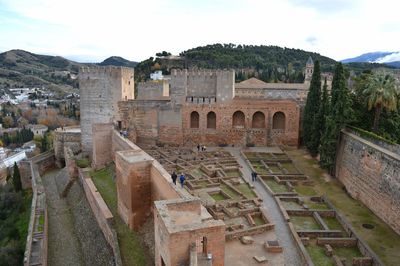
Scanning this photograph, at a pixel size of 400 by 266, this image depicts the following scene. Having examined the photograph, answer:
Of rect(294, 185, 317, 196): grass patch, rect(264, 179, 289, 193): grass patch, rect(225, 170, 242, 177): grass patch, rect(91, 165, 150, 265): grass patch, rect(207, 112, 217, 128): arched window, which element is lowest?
rect(91, 165, 150, 265): grass patch

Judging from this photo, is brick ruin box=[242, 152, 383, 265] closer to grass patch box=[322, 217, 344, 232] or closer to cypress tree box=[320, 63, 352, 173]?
grass patch box=[322, 217, 344, 232]

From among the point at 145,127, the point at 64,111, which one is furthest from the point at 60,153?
the point at 64,111

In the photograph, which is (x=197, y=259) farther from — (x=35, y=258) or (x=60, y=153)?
(x=60, y=153)

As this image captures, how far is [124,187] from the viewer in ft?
49.4

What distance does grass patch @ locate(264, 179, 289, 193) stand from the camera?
18.4 meters

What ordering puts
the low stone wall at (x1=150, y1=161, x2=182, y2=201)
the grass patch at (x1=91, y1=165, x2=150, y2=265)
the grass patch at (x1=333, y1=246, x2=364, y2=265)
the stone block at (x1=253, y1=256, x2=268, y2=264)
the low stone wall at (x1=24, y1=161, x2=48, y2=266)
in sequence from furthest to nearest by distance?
the low stone wall at (x1=24, y1=161, x2=48, y2=266) → the grass patch at (x1=91, y1=165, x2=150, y2=265) → the grass patch at (x1=333, y1=246, x2=364, y2=265) → the low stone wall at (x1=150, y1=161, x2=182, y2=201) → the stone block at (x1=253, y1=256, x2=268, y2=264)

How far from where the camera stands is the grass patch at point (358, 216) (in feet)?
42.2

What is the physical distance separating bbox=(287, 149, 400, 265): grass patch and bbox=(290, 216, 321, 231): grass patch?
154cm

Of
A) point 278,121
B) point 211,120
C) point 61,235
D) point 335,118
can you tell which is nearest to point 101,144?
point 61,235

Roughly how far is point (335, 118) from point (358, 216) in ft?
20.4

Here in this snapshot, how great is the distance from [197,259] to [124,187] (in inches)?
279

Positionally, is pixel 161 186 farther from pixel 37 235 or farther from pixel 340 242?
pixel 37 235

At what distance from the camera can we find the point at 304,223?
48.8 ft

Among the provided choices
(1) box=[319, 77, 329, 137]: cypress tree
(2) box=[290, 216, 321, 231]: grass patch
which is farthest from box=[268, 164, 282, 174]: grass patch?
(2) box=[290, 216, 321, 231]: grass patch
